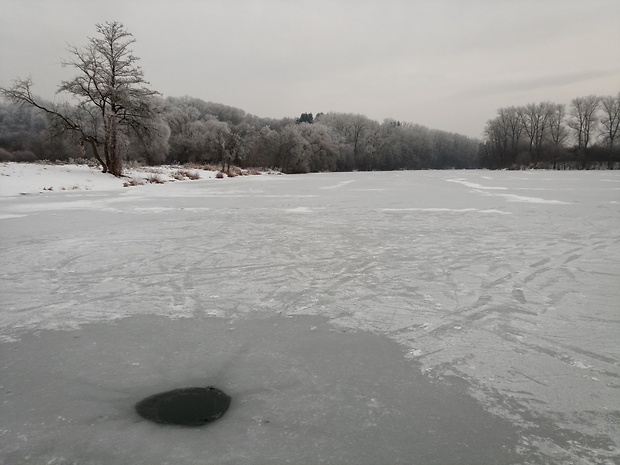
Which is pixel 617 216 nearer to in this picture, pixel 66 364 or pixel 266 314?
pixel 266 314

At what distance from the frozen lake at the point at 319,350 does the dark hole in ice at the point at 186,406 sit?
6cm

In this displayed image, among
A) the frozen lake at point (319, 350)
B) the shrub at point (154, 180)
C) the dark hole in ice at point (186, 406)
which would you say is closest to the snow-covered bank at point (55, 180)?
the shrub at point (154, 180)

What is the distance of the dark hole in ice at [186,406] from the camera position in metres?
2.12

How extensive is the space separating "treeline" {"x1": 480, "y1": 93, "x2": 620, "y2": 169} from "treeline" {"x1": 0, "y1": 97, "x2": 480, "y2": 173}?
871 inches

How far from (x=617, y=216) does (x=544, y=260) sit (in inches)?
221

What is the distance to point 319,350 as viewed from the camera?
2842mm

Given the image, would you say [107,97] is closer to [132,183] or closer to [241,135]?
[132,183]

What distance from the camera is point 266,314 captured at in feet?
Result: 11.6

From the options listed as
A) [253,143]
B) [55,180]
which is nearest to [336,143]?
[253,143]

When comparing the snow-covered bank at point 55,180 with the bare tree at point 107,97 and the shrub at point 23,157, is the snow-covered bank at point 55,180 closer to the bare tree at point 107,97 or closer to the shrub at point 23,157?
the bare tree at point 107,97

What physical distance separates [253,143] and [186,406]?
71.4 m

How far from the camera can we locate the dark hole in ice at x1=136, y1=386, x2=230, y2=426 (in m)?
2.12

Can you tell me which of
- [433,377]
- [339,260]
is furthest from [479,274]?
[433,377]

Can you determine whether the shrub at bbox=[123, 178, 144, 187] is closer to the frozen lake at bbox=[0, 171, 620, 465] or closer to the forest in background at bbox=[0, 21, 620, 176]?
the forest in background at bbox=[0, 21, 620, 176]
